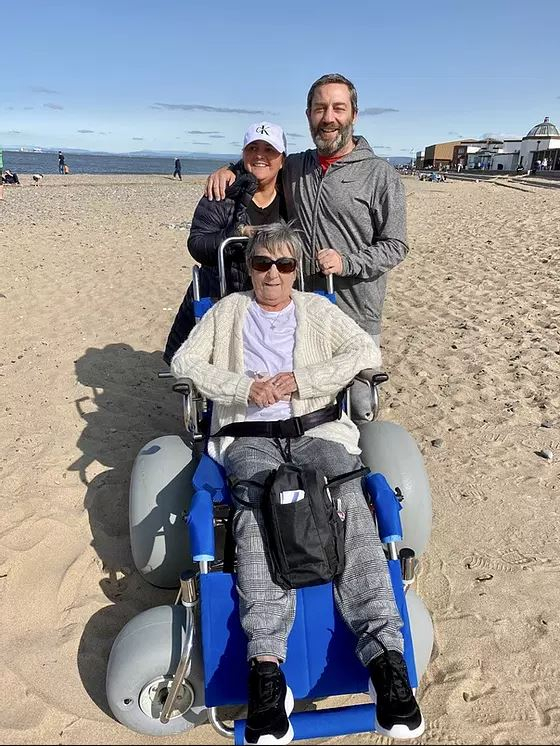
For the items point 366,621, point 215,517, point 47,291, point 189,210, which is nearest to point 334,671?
point 366,621

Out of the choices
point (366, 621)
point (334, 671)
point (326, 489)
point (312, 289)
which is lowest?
point (334, 671)

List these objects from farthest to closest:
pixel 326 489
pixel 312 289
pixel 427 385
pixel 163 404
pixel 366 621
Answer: pixel 427 385
pixel 163 404
pixel 312 289
pixel 326 489
pixel 366 621

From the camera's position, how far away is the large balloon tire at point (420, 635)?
8.50 feet

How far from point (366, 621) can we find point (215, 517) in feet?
2.73

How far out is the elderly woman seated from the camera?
89.1 inches

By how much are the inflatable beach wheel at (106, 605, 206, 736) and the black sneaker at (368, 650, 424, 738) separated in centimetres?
69

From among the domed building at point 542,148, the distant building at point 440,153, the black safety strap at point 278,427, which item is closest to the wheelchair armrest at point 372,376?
the black safety strap at point 278,427

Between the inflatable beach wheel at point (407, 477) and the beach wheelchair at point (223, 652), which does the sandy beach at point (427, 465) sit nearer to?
the beach wheelchair at point (223, 652)

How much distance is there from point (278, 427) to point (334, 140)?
164 cm

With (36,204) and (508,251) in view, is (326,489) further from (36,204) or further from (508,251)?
(36,204)

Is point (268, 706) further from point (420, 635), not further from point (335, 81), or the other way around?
point (335, 81)

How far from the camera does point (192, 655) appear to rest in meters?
2.44

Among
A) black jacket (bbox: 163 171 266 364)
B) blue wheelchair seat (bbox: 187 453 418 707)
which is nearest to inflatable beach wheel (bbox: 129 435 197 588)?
blue wheelchair seat (bbox: 187 453 418 707)

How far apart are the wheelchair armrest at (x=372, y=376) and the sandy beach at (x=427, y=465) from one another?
110cm
